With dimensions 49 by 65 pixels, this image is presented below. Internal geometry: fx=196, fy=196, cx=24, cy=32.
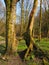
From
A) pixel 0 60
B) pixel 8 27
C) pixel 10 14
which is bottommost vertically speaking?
pixel 0 60

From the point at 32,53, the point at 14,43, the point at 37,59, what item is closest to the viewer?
the point at 37,59

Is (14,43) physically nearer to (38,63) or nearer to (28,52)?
(28,52)

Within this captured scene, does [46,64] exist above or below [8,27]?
below

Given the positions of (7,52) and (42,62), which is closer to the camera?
(42,62)

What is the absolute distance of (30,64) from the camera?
12164 millimetres

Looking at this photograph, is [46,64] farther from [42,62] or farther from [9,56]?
[9,56]

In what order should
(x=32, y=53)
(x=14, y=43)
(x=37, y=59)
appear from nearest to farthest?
(x=37, y=59) → (x=32, y=53) → (x=14, y=43)

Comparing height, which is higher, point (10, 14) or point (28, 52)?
point (10, 14)

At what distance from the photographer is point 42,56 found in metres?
13.4

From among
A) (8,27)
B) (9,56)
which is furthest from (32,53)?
(8,27)

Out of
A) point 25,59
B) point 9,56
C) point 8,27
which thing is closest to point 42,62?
point 25,59

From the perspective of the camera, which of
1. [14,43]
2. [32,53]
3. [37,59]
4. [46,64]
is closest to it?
[46,64]

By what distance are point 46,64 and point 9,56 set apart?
11.0 feet

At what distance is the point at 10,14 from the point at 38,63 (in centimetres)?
457
